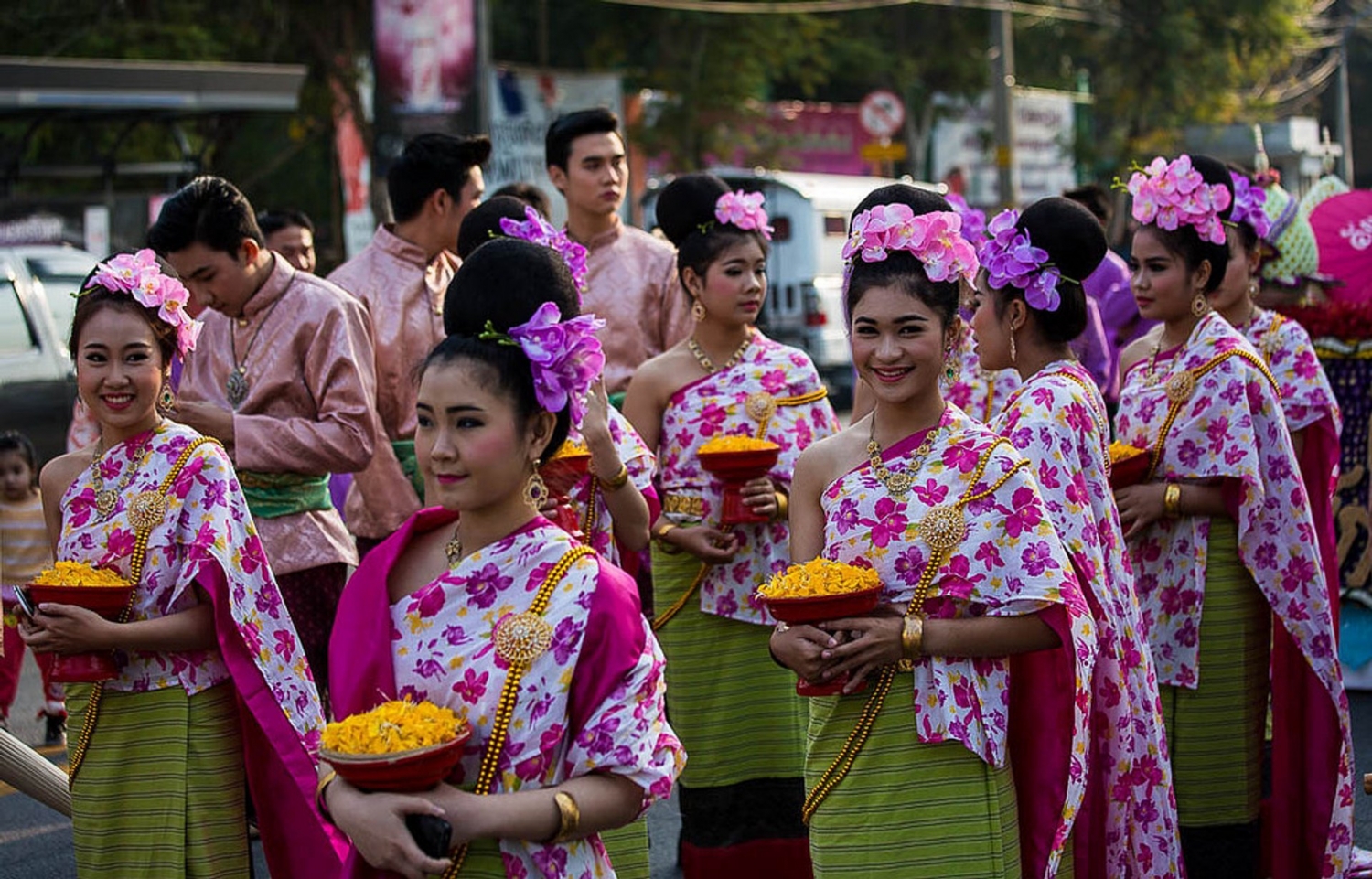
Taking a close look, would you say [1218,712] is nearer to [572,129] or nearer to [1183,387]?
[1183,387]

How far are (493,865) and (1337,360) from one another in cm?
615

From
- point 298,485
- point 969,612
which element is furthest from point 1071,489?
point 298,485

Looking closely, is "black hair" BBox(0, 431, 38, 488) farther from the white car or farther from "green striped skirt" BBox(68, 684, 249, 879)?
"green striped skirt" BBox(68, 684, 249, 879)

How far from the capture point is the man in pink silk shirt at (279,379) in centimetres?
524

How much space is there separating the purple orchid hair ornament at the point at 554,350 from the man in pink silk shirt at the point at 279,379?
222 cm

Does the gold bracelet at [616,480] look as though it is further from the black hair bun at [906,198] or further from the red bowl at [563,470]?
the black hair bun at [906,198]

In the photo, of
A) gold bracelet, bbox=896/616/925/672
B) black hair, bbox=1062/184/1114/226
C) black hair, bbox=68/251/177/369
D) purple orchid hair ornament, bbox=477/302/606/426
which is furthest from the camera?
black hair, bbox=1062/184/1114/226

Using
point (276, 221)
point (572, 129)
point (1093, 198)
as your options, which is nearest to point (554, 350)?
point (572, 129)

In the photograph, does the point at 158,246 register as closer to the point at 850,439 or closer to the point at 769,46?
the point at 850,439

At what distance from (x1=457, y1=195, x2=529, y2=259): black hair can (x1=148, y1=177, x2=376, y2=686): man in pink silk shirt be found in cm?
40

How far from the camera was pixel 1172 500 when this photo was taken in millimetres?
5266

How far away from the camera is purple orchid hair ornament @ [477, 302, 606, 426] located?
3.11m

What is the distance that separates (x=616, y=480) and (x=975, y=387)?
7.49 ft

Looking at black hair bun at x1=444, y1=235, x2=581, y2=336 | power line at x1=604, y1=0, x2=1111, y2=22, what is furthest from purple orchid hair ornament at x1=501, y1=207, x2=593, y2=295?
power line at x1=604, y1=0, x2=1111, y2=22
